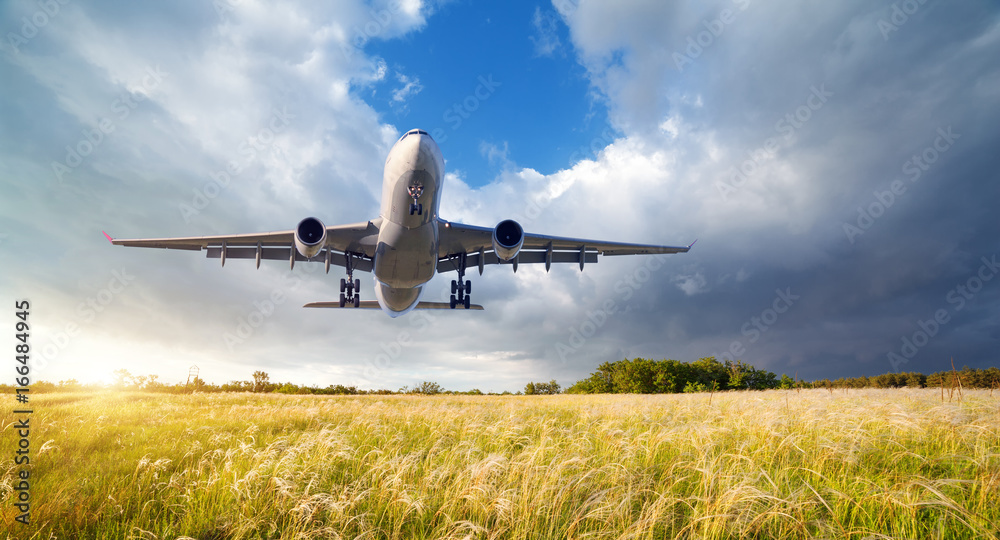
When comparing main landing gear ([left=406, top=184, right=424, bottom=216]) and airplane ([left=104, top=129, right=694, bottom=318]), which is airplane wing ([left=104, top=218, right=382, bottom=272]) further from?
main landing gear ([left=406, top=184, right=424, bottom=216])

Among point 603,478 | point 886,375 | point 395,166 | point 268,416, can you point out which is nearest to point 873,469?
point 603,478

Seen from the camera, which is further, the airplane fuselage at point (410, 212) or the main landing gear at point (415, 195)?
the main landing gear at point (415, 195)

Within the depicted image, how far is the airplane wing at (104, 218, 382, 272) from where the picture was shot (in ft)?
62.3

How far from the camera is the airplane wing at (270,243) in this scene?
18984mm

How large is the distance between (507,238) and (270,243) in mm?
12258

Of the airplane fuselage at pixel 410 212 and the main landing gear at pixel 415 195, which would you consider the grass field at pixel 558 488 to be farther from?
the airplane fuselage at pixel 410 212

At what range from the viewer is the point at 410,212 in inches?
615

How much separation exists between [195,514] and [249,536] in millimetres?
1008

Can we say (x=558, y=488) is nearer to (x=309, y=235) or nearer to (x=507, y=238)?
(x=507, y=238)

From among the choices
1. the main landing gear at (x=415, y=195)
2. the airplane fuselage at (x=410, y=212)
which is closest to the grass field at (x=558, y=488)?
the main landing gear at (x=415, y=195)

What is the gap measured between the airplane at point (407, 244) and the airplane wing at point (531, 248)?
0.16 ft

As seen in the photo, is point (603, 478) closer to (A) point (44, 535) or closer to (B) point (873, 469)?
(B) point (873, 469)

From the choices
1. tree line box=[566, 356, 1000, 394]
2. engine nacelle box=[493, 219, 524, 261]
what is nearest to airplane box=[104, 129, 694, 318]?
engine nacelle box=[493, 219, 524, 261]

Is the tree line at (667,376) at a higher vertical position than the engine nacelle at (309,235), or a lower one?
lower
